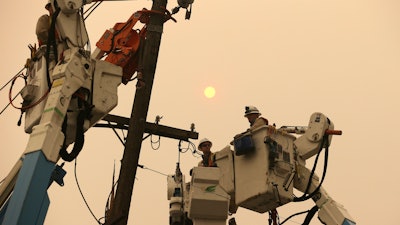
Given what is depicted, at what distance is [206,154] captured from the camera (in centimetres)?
894

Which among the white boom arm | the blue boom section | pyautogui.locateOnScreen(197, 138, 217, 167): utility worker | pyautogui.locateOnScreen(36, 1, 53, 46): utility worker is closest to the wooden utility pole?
pyautogui.locateOnScreen(197, 138, 217, 167): utility worker

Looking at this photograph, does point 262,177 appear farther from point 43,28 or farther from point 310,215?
point 43,28

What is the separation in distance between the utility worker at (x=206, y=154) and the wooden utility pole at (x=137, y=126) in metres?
1.33

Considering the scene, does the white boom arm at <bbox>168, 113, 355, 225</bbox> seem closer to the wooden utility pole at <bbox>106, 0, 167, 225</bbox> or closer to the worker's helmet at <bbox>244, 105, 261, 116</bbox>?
the worker's helmet at <bbox>244, 105, 261, 116</bbox>

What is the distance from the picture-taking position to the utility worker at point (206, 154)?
27.4 feet

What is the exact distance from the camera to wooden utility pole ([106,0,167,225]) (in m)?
9.09

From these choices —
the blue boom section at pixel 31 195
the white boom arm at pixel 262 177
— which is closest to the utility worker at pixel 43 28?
the blue boom section at pixel 31 195

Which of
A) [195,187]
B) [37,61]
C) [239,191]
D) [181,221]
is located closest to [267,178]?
[239,191]

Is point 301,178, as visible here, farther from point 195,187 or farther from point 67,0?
point 67,0

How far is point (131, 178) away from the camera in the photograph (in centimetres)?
938

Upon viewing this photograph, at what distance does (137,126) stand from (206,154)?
5.44 ft

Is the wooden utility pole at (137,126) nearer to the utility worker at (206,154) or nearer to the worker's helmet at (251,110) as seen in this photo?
the utility worker at (206,154)

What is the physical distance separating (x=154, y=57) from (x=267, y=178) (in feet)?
13.0

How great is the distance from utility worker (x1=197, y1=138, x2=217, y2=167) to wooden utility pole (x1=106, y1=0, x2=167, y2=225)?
1.33 metres
